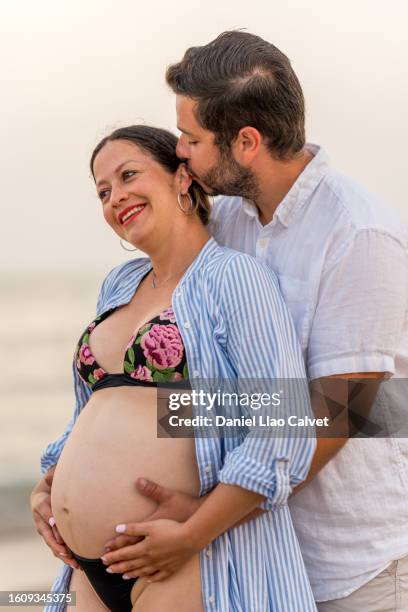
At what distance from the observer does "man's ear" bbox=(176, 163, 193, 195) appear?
1.96 m

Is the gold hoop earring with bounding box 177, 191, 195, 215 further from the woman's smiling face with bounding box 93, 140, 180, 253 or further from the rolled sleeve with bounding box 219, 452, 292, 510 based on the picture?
the rolled sleeve with bounding box 219, 452, 292, 510

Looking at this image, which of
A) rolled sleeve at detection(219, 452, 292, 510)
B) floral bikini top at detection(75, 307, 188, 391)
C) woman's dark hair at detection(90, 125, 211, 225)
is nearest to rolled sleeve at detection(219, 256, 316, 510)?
rolled sleeve at detection(219, 452, 292, 510)

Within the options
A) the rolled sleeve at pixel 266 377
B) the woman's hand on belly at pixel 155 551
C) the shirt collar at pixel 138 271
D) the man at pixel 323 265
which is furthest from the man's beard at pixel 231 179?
the woman's hand on belly at pixel 155 551

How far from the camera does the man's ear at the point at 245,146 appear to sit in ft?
5.97

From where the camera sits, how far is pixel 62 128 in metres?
7.25

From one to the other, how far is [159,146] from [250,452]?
73 centimetres

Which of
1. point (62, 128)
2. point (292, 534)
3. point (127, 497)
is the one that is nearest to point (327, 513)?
point (292, 534)

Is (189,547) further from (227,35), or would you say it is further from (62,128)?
(62,128)

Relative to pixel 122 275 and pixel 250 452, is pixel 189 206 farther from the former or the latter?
pixel 250 452

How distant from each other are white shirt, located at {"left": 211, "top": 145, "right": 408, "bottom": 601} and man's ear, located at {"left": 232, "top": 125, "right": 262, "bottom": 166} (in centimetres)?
11

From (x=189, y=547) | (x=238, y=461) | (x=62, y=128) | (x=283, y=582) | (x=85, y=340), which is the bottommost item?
(x=283, y=582)

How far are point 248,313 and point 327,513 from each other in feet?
1.38

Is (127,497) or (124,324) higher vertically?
(124,324)

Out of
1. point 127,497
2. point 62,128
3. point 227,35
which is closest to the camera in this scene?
point 127,497
